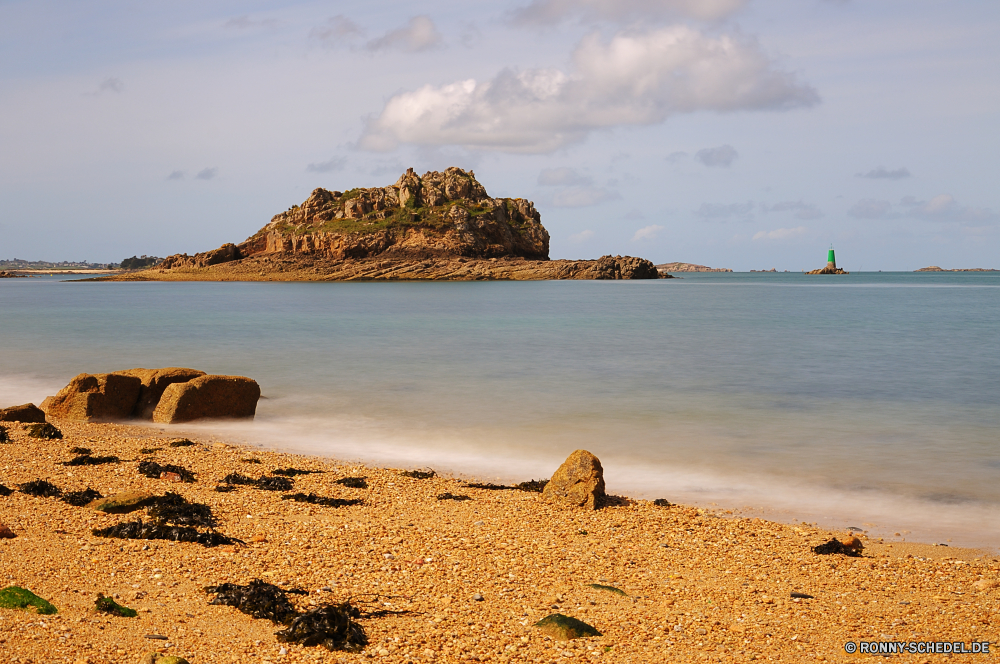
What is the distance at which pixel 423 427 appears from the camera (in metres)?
13.3

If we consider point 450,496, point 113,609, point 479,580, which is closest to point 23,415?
point 450,496

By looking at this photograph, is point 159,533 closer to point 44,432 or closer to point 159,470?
point 159,470

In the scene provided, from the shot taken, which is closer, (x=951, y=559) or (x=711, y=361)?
(x=951, y=559)

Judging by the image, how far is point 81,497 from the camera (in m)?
6.97

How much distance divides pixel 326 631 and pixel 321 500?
3.27 metres

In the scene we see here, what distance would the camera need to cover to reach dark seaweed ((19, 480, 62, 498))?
23.4ft

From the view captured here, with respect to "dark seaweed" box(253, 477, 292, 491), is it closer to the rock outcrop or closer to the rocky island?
the rocky island

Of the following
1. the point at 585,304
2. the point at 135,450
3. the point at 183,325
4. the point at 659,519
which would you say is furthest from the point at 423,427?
the point at 585,304

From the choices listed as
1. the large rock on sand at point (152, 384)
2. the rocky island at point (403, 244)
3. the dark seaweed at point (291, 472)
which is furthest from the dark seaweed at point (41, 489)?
the rocky island at point (403, 244)

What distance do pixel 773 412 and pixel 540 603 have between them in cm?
1071

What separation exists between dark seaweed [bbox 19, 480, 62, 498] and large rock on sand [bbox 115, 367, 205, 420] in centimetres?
538

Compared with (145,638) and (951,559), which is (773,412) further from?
(145,638)

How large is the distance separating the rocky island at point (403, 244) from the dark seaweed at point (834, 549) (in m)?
105

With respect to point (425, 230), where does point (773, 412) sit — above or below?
below
